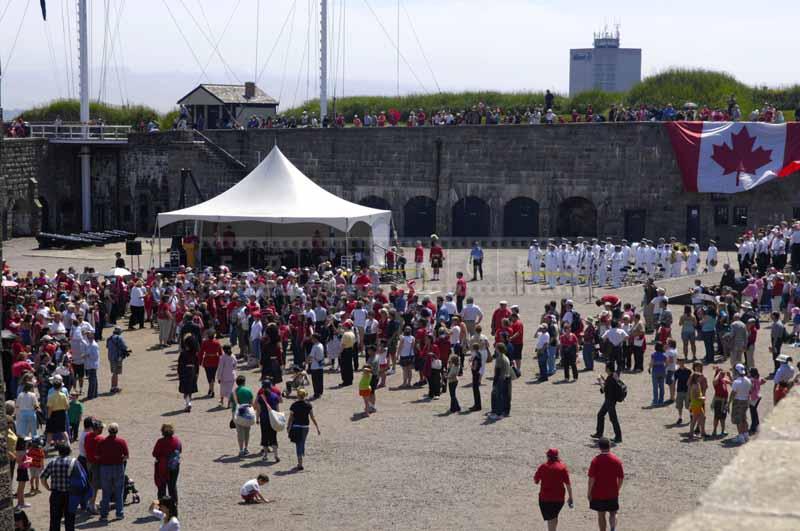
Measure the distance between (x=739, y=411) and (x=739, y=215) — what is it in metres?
23.2

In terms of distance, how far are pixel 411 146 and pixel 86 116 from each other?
1252 centimetres

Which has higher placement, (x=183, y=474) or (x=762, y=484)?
(x=762, y=484)

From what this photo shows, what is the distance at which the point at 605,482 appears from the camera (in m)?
11.7

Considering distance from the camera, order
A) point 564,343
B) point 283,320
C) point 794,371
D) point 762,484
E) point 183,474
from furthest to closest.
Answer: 1. point 283,320
2. point 564,343
3. point 794,371
4. point 183,474
5. point 762,484

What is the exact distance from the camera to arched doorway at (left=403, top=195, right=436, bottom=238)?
138 ft

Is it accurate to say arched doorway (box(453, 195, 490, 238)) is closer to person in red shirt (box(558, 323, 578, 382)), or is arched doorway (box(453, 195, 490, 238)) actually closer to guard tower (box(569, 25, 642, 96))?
person in red shirt (box(558, 323, 578, 382))

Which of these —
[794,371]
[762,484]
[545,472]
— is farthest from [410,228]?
[762,484]

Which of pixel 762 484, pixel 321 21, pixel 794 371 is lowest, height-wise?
pixel 794 371

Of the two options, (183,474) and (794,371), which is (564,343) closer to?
(794,371)

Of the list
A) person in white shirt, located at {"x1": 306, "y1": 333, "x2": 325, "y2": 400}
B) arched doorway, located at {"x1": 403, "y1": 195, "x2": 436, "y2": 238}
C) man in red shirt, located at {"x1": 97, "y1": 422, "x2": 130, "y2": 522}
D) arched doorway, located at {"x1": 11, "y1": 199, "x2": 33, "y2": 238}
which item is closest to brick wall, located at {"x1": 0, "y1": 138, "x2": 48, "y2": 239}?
arched doorway, located at {"x1": 11, "y1": 199, "x2": 33, "y2": 238}

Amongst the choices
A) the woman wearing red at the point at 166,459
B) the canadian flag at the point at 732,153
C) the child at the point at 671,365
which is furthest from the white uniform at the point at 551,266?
the woman wearing red at the point at 166,459

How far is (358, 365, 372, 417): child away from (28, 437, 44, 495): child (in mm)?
4808

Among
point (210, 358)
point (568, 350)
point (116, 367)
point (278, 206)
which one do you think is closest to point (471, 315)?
point (568, 350)

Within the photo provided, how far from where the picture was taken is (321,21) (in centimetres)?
4541
